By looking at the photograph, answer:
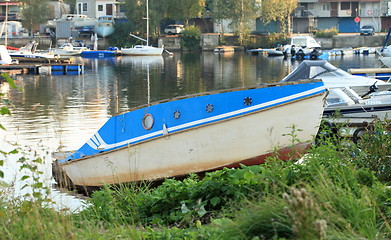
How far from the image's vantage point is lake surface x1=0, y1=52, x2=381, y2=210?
2169 centimetres

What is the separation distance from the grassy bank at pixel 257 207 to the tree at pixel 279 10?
8174 cm

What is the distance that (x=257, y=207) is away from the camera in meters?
5.80

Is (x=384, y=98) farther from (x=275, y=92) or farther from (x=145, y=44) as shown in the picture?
(x=145, y=44)

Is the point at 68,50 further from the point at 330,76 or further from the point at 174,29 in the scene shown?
the point at 330,76

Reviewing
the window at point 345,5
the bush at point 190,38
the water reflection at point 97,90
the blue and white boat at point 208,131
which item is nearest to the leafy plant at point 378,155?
the blue and white boat at point 208,131

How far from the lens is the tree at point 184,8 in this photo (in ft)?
291

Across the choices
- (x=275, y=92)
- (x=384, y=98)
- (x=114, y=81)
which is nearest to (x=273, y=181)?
(x=275, y=92)

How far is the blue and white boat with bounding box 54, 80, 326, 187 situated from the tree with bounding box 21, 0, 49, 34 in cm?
8167

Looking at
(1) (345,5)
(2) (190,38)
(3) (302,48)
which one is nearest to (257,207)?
(3) (302,48)

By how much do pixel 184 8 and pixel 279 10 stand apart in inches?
499

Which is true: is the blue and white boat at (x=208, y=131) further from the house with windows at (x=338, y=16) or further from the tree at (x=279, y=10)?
the house with windows at (x=338, y=16)

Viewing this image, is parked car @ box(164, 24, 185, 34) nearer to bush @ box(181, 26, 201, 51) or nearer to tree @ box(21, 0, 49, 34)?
bush @ box(181, 26, 201, 51)

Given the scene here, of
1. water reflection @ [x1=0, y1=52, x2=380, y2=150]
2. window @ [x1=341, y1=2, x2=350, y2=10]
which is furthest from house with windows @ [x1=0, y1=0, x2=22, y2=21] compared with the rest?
window @ [x1=341, y1=2, x2=350, y2=10]

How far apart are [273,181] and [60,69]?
45.3 meters
